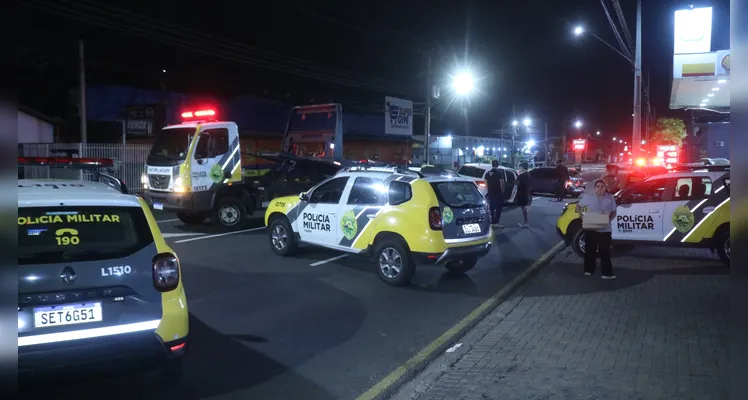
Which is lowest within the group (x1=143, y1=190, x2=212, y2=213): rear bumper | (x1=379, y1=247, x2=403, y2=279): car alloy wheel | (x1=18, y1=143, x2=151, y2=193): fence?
(x1=379, y1=247, x2=403, y2=279): car alloy wheel

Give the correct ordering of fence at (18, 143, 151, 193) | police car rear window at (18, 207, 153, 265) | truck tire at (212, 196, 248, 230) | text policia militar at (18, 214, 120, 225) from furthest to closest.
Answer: fence at (18, 143, 151, 193) < truck tire at (212, 196, 248, 230) < text policia militar at (18, 214, 120, 225) < police car rear window at (18, 207, 153, 265)

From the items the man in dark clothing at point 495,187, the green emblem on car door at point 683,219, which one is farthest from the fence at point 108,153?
the green emblem on car door at point 683,219

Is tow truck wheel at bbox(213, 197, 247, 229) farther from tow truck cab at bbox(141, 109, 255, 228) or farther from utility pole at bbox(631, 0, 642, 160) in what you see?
utility pole at bbox(631, 0, 642, 160)

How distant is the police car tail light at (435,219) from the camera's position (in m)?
8.23

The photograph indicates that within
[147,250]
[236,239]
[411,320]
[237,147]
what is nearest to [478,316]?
[411,320]

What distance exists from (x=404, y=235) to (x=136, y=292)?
4654 mm

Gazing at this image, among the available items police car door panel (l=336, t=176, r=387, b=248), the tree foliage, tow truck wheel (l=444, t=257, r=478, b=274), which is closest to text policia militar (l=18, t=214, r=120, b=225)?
police car door panel (l=336, t=176, r=387, b=248)

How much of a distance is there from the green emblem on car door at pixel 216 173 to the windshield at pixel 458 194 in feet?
23.6

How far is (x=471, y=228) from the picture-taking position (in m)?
8.73

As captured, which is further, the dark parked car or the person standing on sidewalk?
the dark parked car

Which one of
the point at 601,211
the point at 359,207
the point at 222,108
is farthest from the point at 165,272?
the point at 222,108

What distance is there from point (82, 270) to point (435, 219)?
5065 mm

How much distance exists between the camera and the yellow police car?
9.61 m

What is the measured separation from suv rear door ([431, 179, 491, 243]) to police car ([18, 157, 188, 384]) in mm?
4591
